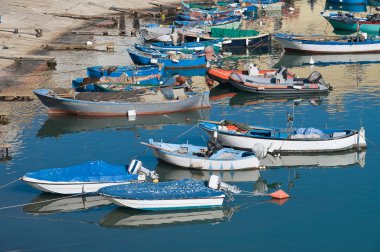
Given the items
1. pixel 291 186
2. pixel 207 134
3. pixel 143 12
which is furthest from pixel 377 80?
pixel 143 12

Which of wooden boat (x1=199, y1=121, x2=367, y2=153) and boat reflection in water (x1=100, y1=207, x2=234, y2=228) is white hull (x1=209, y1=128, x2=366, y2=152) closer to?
wooden boat (x1=199, y1=121, x2=367, y2=153)

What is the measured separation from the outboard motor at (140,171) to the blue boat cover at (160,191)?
5.53ft

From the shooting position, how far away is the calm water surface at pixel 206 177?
115ft

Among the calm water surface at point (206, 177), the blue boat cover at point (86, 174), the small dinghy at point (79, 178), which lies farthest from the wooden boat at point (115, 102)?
the small dinghy at point (79, 178)

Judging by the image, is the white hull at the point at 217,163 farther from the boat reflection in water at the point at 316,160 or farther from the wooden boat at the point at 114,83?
the wooden boat at the point at 114,83

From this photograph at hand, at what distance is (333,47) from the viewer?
75.8 meters

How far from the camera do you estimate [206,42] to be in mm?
74938

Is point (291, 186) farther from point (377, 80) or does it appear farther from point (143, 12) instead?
point (143, 12)

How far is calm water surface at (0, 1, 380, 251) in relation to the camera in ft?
115

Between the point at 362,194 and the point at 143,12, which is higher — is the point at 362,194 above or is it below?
below

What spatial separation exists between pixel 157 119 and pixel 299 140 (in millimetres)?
11736

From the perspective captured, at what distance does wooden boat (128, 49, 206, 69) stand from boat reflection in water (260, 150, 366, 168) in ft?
81.4

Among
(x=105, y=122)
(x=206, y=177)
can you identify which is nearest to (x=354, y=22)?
(x=105, y=122)

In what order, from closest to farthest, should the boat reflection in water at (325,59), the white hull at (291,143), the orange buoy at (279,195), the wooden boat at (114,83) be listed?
the orange buoy at (279,195) < the white hull at (291,143) < the wooden boat at (114,83) < the boat reflection in water at (325,59)
